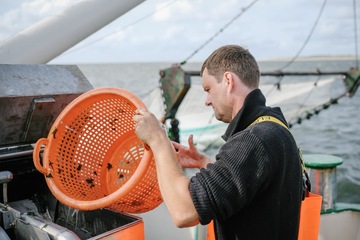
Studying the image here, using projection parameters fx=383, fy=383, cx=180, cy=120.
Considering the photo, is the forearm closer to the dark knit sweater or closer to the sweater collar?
the dark knit sweater

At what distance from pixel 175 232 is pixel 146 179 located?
1399 millimetres

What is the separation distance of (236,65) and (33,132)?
174cm

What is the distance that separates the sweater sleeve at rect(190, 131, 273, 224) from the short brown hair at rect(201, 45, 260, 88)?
394 millimetres

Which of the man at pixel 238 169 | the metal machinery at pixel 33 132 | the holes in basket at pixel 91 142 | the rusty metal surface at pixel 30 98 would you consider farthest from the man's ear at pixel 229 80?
the rusty metal surface at pixel 30 98

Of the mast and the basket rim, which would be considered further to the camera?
the mast

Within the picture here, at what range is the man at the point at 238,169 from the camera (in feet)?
5.00

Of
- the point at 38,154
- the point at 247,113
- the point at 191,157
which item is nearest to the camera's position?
the point at 247,113

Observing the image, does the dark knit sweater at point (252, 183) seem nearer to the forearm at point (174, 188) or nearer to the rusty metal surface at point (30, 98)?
the forearm at point (174, 188)

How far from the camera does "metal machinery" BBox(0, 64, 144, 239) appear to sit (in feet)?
Answer: 8.52

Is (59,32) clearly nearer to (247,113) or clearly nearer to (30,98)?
(30,98)

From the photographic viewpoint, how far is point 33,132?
2.87 meters

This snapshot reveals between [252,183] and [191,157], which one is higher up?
[252,183]

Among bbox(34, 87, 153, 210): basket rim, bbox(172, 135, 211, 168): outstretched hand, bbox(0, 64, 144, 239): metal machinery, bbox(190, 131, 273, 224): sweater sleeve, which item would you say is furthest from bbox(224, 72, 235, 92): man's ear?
bbox(0, 64, 144, 239): metal machinery

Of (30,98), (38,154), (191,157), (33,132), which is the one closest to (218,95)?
(191,157)
